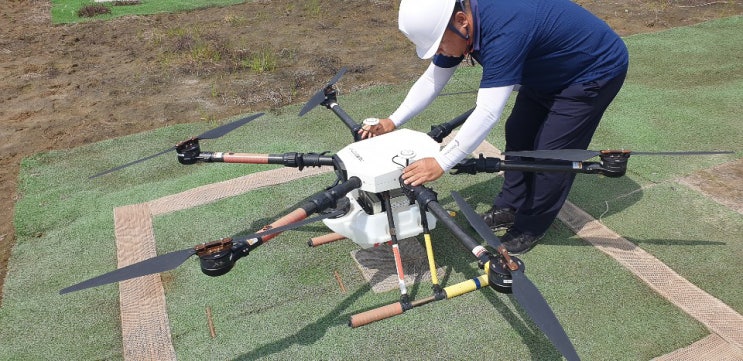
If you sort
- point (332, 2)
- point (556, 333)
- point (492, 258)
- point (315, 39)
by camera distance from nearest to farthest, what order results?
point (556, 333)
point (492, 258)
point (315, 39)
point (332, 2)

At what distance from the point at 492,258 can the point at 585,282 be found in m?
1.51

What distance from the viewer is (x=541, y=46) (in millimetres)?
3027

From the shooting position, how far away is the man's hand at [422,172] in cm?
287

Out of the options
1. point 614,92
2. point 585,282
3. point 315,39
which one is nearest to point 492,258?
point 585,282

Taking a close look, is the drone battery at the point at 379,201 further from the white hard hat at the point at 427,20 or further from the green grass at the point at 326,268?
the white hard hat at the point at 427,20

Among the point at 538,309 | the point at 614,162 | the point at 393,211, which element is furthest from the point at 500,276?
the point at 393,211

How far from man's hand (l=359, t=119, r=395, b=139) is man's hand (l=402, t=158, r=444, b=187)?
811mm

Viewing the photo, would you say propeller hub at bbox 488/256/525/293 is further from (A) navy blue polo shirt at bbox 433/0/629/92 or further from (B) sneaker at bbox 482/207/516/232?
(B) sneaker at bbox 482/207/516/232

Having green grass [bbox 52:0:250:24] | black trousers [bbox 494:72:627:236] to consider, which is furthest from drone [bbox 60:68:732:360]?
green grass [bbox 52:0:250:24]

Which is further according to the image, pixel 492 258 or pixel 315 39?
pixel 315 39

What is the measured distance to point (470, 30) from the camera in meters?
2.80

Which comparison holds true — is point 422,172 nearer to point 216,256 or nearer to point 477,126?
point 477,126

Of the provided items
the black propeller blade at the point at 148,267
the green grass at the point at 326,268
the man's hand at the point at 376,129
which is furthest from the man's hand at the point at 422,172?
the black propeller blade at the point at 148,267

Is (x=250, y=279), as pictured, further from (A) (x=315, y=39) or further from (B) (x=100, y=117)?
(A) (x=315, y=39)
